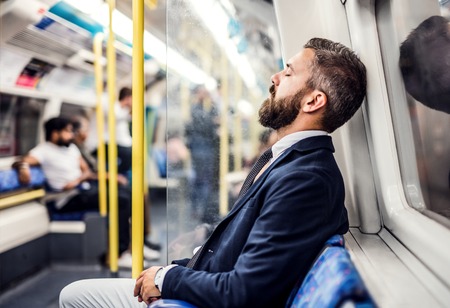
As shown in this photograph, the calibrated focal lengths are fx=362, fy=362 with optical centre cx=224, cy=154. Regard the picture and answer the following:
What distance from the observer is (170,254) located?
195 cm

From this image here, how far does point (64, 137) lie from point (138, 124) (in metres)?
3.54

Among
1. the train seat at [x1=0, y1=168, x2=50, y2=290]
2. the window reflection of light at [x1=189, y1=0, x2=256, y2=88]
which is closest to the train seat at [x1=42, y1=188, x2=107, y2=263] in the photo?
the train seat at [x1=0, y1=168, x2=50, y2=290]

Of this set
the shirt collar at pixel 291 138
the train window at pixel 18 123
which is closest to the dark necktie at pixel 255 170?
the shirt collar at pixel 291 138

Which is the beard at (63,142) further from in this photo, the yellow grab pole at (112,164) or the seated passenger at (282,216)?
the seated passenger at (282,216)

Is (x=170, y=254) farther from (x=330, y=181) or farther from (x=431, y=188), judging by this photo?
(x=431, y=188)

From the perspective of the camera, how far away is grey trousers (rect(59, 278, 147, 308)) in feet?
5.25

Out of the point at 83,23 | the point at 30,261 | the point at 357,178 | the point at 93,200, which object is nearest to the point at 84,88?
the point at 83,23

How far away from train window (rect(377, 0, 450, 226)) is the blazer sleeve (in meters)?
0.52

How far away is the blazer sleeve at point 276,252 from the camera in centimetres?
107

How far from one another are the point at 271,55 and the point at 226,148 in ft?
2.56

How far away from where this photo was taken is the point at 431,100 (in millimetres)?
1432

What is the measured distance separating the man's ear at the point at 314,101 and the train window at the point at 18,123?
411cm

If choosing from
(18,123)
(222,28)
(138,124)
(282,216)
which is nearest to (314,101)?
(282,216)

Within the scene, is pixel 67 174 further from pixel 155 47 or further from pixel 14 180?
pixel 155 47
